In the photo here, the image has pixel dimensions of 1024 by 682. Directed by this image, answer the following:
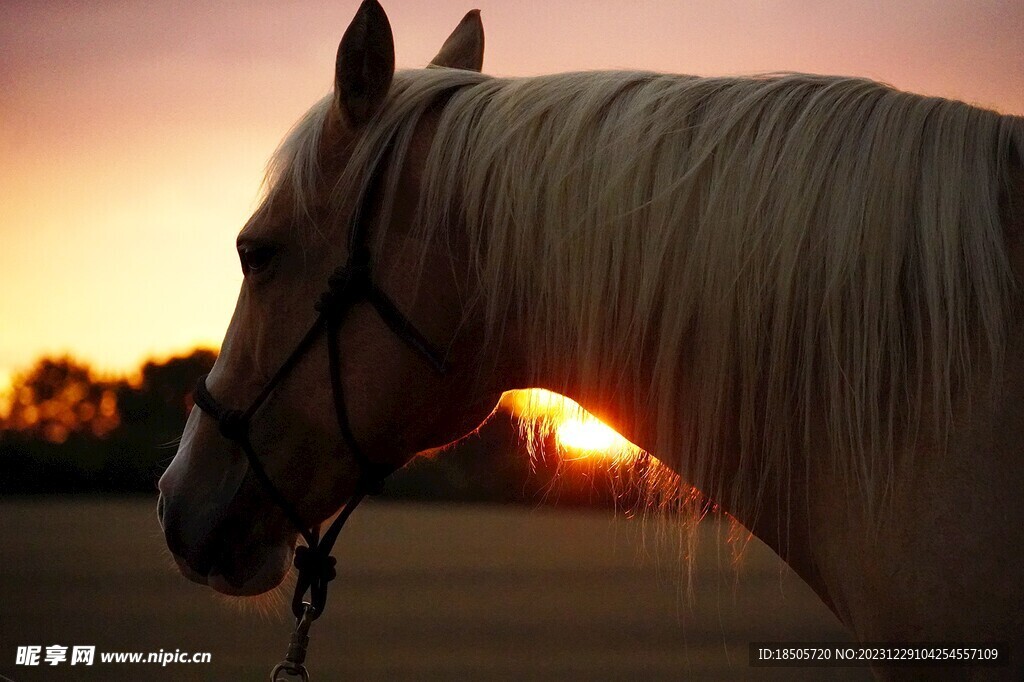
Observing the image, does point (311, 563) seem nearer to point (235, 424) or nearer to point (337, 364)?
point (235, 424)

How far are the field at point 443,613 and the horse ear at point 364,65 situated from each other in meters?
1.01

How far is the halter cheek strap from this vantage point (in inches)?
55.7

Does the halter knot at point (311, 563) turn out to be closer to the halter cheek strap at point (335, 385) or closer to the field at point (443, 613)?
the halter cheek strap at point (335, 385)

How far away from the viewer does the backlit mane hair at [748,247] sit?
1.11 meters

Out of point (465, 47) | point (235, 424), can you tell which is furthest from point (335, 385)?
point (465, 47)

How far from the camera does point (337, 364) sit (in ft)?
4.70

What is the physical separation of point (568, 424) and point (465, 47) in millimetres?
936

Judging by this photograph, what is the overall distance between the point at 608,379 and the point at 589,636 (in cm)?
666

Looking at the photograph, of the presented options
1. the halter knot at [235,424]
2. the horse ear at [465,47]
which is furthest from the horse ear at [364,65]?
the halter knot at [235,424]

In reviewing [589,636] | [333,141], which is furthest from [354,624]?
[333,141]

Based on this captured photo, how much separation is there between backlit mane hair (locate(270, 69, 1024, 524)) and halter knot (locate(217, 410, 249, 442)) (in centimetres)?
47

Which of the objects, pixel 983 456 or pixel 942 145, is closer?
pixel 983 456

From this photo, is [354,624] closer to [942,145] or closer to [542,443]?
[542,443]

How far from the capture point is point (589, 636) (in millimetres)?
7387
